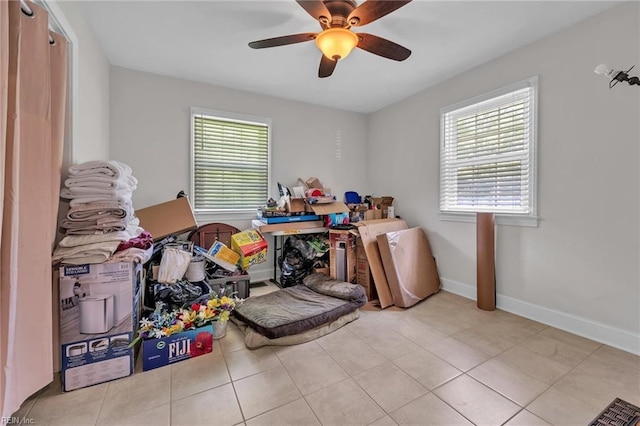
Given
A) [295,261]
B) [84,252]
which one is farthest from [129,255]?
[295,261]

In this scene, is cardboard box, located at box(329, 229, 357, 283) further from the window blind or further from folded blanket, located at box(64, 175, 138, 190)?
folded blanket, located at box(64, 175, 138, 190)

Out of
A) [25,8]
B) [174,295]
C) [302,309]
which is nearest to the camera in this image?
[25,8]

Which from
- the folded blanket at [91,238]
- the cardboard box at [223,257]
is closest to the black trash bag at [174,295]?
the cardboard box at [223,257]

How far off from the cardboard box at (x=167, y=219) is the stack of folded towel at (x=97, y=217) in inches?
33.2

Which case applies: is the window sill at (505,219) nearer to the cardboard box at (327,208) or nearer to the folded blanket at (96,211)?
the cardboard box at (327,208)

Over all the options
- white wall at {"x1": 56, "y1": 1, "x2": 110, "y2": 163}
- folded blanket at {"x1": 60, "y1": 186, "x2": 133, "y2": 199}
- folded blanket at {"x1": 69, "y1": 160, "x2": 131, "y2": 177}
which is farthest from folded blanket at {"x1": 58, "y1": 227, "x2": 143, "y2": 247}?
white wall at {"x1": 56, "y1": 1, "x2": 110, "y2": 163}

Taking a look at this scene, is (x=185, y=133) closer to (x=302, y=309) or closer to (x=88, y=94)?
(x=88, y=94)

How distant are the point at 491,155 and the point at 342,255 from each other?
192cm

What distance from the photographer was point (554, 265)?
2344 millimetres

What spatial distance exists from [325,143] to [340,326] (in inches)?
106

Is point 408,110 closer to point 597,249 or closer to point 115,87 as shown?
point 597,249

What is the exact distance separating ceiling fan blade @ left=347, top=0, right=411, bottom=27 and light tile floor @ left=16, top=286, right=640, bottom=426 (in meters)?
2.23

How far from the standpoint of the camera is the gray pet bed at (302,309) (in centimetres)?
210

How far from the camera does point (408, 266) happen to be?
9.74 ft
